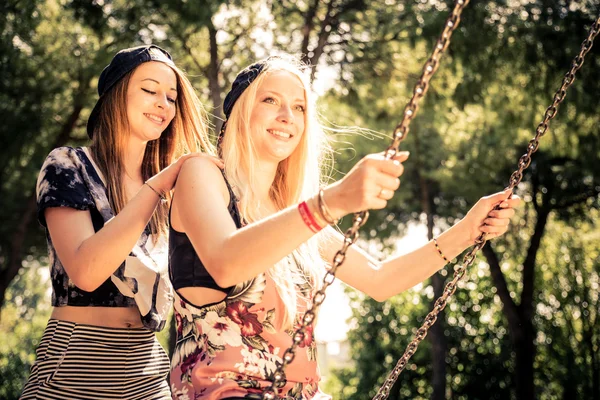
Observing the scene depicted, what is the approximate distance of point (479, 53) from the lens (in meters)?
8.74

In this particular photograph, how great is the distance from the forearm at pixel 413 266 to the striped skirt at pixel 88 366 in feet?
2.87

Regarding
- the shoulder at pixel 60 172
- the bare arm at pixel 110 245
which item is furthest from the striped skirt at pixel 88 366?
the shoulder at pixel 60 172

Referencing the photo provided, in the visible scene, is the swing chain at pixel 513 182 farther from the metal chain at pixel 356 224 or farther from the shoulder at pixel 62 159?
the shoulder at pixel 62 159

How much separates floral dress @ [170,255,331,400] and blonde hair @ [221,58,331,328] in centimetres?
6

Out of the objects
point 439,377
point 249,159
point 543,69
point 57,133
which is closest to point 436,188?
point 439,377

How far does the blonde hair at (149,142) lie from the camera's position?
2.77m

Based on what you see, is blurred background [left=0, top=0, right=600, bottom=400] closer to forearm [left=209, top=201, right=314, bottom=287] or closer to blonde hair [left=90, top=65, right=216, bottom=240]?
blonde hair [left=90, top=65, right=216, bottom=240]

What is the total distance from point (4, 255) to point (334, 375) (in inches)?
288

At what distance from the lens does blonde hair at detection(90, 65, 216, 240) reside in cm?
277

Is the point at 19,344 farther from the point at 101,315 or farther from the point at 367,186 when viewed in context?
the point at 367,186

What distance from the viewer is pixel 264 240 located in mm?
1692

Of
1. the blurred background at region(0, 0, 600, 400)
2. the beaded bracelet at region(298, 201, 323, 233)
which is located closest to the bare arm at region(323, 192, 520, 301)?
the beaded bracelet at region(298, 201, 323, 233)

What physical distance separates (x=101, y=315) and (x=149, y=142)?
0.73 m

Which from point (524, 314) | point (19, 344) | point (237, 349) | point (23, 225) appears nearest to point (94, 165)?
point (237, 349)
